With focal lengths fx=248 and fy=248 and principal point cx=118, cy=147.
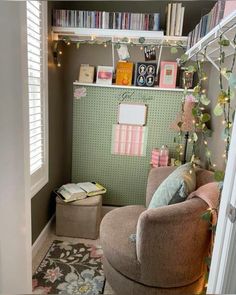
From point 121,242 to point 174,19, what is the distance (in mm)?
1967

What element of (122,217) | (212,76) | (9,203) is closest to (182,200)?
(122,217)

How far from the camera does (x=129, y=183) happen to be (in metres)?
2.85

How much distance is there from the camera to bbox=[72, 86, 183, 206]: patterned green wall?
8.70 feet

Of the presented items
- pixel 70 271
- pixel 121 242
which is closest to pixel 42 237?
pixel 70 271

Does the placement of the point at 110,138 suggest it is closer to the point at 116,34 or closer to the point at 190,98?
the point at 190,98

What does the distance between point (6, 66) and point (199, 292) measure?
1720mm

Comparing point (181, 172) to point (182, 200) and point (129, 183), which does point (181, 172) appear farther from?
point (129, 183)

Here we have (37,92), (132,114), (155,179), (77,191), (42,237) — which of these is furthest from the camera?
(132,114)

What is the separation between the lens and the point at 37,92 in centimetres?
206

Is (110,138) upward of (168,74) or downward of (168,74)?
downward

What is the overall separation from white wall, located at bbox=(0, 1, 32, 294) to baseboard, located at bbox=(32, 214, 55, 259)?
0.91 meters

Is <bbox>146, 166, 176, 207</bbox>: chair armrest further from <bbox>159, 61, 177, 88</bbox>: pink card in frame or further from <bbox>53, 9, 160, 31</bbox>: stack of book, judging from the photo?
<bbox>53, 9, 160, 31</bbox>: stack of book

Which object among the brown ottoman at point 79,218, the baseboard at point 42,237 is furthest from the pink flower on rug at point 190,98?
the baseboard at point 42,237

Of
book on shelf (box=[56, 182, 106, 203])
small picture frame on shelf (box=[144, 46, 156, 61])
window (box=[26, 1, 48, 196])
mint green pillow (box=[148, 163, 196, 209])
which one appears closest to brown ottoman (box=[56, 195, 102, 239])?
book on shelf (box=[56, 182, 106, 203])
